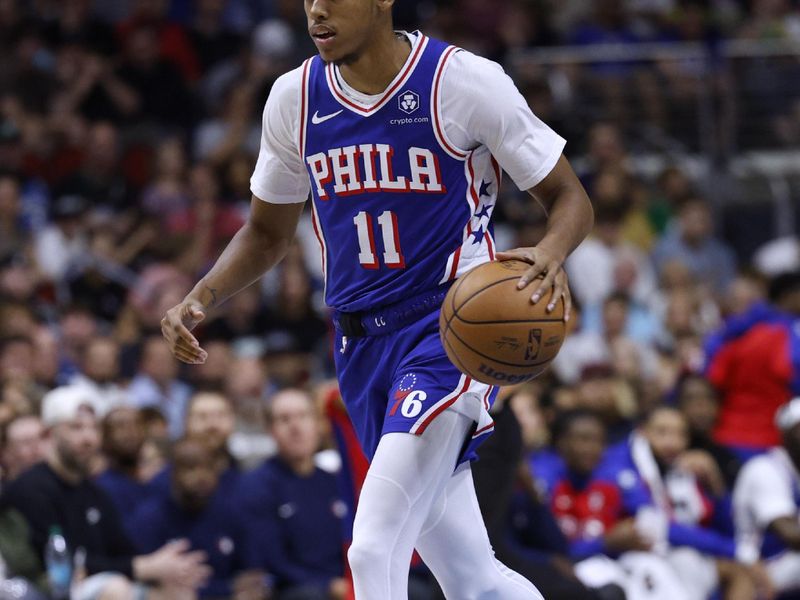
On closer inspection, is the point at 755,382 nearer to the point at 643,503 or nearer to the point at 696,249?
the point at 643,503

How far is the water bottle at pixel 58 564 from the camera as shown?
760 cm

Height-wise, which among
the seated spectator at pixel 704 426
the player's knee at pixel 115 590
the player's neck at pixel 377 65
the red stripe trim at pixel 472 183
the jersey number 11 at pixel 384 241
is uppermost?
the player's neck at pixel 377 65

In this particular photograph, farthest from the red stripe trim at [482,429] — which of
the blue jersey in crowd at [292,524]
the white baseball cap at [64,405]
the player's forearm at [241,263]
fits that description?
the blue jersey in crowd at [292,524]

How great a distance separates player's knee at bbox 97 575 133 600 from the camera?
766cm

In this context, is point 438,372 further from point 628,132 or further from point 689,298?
point 628,132

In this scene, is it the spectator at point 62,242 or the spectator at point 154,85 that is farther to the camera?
the spectator at point 154,85

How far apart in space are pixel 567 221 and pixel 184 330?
4.26ft

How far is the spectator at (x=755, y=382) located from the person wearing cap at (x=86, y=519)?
453 cm

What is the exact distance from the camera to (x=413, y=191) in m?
4.92

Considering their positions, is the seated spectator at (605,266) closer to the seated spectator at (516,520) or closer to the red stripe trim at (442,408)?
the seated spectator at (516,520)

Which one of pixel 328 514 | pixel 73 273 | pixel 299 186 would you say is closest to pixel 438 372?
pixel 299 186

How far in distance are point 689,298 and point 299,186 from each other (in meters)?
8.12

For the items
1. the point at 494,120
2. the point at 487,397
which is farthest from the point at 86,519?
the point at 494,120

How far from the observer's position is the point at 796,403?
9906 millimetres
